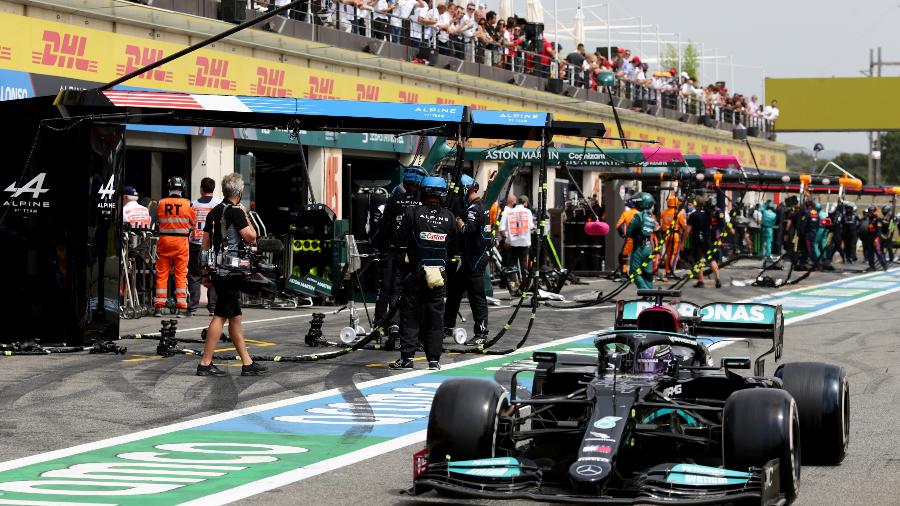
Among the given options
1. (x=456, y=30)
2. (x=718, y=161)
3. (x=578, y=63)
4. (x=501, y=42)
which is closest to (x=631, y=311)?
(x=718, y=161)

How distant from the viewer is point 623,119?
1673 inches

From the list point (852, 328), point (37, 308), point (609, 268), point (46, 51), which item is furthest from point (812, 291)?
point (37, 308)

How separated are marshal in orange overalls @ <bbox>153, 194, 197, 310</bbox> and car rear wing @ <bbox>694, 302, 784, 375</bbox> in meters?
9.66

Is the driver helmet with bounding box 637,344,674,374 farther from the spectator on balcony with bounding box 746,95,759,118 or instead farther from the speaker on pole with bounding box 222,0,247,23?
the spectator on balcony with bounding box 746,95,759,118

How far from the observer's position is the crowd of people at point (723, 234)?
21141 millimetres

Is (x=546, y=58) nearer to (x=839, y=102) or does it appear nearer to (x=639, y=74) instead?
(x=639, y=74)

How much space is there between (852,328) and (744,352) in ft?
13.0

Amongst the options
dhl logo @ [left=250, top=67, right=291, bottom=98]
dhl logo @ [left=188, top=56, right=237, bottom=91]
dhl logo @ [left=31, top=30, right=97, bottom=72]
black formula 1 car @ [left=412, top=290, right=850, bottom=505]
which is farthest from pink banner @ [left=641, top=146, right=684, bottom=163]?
black formula 1 car @ [left=412, top=290, right=850, bottom=505]

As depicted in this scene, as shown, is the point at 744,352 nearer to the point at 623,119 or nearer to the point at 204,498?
the point at 204,498

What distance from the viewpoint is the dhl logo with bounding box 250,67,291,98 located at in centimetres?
2459

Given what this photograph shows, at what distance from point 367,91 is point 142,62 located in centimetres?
688

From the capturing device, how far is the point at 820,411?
8055mm

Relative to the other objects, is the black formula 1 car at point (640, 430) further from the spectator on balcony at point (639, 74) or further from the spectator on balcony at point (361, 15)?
the spectator on balcony at point (639, 74)

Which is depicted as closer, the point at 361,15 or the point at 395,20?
the point at 361,15
